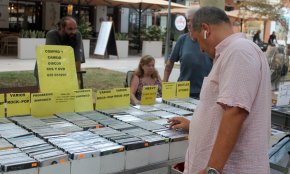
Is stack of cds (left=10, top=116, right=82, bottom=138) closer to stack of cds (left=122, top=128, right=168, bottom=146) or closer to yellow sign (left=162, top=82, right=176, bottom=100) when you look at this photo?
stack of cds (left=122, top=128, right=168, bottom=146)

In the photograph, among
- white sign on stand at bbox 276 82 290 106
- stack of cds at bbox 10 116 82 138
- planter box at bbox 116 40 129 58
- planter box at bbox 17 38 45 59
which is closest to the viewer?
stack of cds at bbox 10 116 82 138

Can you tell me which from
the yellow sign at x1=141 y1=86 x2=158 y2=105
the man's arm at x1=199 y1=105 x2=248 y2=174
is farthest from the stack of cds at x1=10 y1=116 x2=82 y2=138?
the man's arm at x1=199 y1=105 x2=248 y2=174

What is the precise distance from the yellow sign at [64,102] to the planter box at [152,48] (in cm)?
1466

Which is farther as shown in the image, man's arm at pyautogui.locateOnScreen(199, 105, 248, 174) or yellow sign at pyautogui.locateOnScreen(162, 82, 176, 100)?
yellow sign at pyautogui.locateOnScreen(162, 82, 176, 100)

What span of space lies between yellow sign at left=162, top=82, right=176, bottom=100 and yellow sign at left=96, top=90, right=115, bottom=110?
554 mm

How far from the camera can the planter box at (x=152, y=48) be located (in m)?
17.3

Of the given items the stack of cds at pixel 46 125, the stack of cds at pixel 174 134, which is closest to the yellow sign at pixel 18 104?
the stack of cds at pixel 46 125

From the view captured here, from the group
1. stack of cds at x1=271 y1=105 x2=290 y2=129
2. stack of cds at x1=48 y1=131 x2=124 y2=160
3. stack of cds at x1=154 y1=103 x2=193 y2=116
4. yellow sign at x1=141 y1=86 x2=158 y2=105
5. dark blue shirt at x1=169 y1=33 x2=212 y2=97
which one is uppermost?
dark blue shirt at x1=169 y1=33 x2=212 y2=97

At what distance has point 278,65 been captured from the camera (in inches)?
213

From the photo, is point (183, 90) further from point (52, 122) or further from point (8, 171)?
point (8, 171)

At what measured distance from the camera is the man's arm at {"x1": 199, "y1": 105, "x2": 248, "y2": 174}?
61.0 inches

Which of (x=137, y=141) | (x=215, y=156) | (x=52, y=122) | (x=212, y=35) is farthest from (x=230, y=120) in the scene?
(x=52, y=122)


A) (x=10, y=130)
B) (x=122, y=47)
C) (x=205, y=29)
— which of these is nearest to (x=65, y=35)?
(x=10, y=130)

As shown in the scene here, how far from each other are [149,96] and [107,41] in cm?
1233
